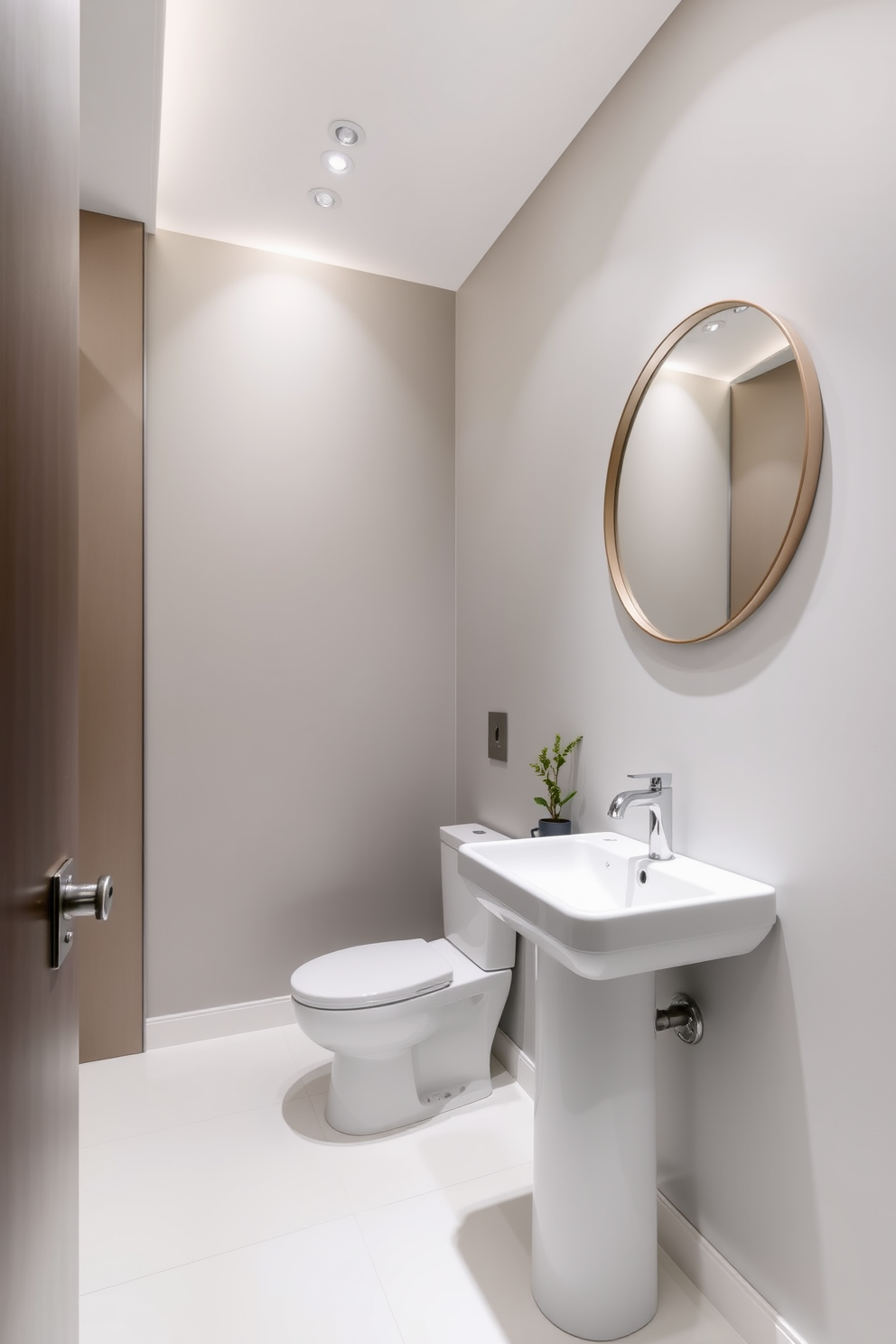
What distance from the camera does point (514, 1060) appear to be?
2197mm

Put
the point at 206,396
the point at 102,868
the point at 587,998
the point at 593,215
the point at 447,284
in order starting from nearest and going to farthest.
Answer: the point at 587,998 → the point at 593,215 → the point at 102,868 → the point at 206,396 → the point at 447,284

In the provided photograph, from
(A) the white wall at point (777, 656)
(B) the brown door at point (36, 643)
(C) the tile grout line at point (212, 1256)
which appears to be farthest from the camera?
(C) the tile grout line at point (212, 1256)

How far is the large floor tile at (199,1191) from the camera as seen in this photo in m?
1.53

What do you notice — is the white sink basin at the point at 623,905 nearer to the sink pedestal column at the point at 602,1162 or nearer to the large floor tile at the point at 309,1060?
the sink pedestal column at the point at 602,1162

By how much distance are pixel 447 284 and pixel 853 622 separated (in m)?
2.12

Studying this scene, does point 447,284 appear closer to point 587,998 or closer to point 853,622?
point 853,622

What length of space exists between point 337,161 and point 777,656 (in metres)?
1.80

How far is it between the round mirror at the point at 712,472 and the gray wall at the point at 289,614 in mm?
1089

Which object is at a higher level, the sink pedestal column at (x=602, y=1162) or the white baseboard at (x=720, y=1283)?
the sink pedestal column at (x=602, y=1162)

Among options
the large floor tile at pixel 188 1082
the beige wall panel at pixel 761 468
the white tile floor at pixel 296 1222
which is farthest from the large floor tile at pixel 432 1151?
the beige wall panel at pixel 761 468

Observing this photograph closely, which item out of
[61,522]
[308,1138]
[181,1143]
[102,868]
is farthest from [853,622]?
[102,868]

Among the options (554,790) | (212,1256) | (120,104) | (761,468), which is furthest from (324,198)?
(212,1256)

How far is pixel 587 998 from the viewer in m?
1.35

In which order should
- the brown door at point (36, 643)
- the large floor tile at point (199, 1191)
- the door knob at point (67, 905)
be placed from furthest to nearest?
the large floor tile at point (199, 1191), the door knob at point (67, 905), the brown door at point (36, 643)
